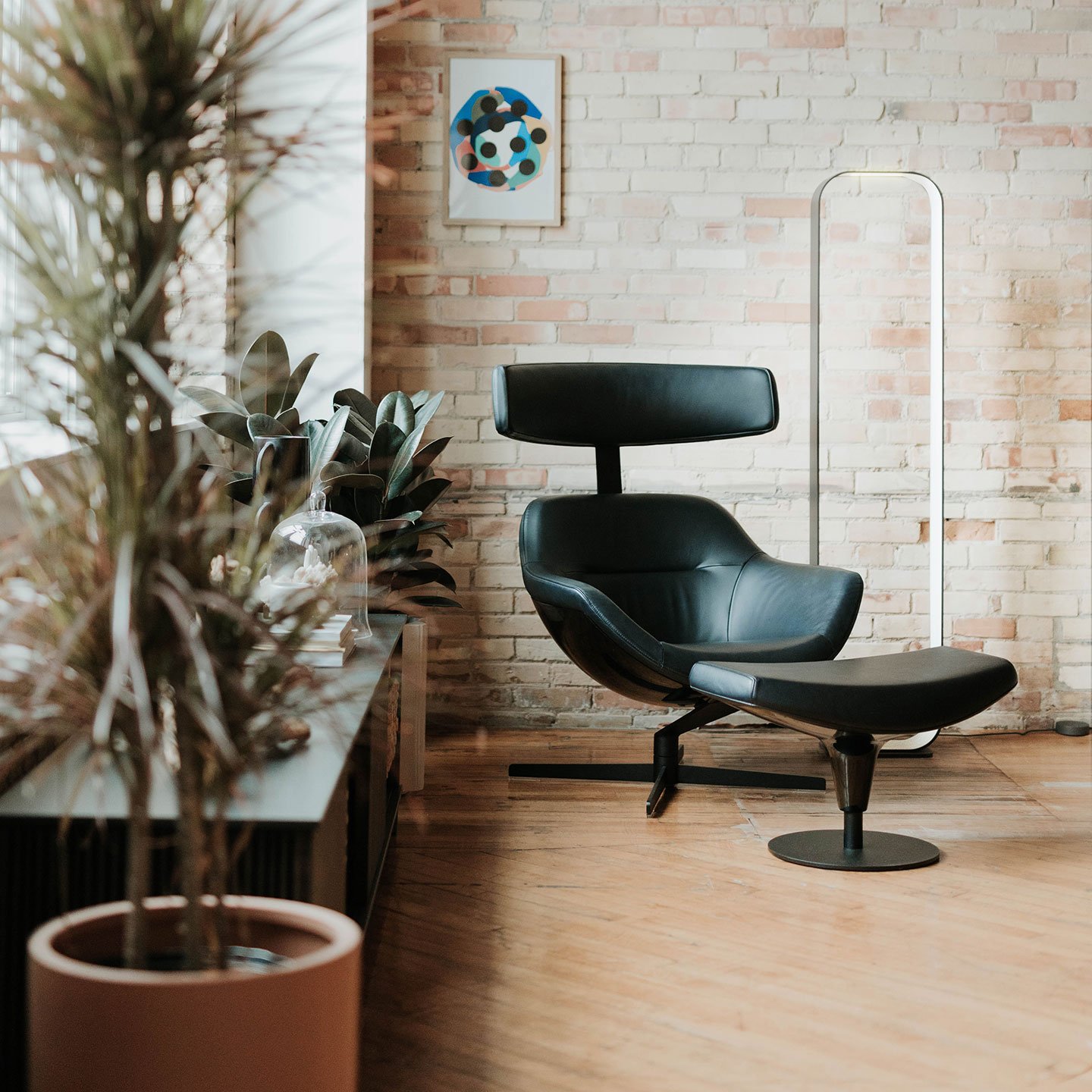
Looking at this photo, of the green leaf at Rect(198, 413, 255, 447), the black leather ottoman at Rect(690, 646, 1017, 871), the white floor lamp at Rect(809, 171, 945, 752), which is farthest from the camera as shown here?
the white floor lamp at Rect(809, 171, 945, 752)

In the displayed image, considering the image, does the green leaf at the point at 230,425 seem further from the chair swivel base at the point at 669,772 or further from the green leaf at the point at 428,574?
the chair swivel base at the point at 669,772

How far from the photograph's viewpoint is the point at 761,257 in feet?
12.8

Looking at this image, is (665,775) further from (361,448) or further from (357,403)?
(357,403)

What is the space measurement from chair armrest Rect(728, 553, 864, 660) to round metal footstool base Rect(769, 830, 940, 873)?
43cm

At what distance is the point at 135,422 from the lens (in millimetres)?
1179

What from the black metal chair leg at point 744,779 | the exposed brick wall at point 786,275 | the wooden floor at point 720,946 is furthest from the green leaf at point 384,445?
the black metal chair leg at point 744,779

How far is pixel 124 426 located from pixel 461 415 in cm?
281

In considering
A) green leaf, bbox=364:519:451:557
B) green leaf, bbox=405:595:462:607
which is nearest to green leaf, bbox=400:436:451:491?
green leaf, bbox=364:519:451:557

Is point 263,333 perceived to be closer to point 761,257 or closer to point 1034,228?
point 761,257

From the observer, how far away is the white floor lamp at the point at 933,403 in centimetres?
359

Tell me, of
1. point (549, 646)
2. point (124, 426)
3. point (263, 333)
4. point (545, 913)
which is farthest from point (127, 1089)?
point (549, 646)

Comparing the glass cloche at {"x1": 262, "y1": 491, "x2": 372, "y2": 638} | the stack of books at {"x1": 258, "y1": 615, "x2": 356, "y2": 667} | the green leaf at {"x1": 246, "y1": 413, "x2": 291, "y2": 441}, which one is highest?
the green leaf at {"x1": 246, "y1": 413, "x2": 291, "y2": 441}

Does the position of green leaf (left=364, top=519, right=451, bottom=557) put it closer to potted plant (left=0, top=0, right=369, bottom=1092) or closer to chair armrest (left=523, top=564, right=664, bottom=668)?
chair armrest (left=523, top=564, right=664, bottom=668)

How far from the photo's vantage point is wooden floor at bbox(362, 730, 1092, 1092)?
5.80 ft
